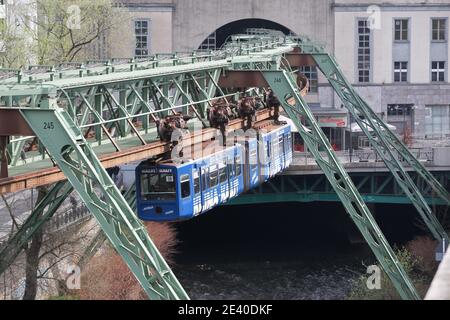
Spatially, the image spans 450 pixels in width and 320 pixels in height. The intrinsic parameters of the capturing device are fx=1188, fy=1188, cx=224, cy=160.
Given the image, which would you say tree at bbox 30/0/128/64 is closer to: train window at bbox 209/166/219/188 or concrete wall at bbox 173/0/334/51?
train window at bbox 209/166/219/188

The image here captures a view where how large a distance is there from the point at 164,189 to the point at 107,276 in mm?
10888

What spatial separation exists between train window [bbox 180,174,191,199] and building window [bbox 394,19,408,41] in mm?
72427

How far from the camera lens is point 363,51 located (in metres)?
111

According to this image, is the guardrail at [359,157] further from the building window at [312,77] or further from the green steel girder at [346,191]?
the green steel girder at [346,191]

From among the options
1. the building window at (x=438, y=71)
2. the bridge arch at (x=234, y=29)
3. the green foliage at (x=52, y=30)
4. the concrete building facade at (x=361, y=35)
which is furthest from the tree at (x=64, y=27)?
the building window at (x=438, y=71)

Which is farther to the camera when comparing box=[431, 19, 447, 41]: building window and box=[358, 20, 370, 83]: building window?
box=[431, 19, 447, 41]: building window

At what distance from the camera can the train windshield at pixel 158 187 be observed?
133 ft

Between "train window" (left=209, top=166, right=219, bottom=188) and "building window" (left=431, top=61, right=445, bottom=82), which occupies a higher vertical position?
"building window" (left=431, top=61, right=445, bottom=82)

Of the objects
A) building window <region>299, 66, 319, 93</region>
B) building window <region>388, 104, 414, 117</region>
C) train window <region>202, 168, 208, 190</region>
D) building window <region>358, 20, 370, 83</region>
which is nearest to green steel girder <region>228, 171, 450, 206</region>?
train window <region>202, 168, 208, 190</region>

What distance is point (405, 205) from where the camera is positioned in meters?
81.6

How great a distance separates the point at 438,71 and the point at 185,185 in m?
74.5

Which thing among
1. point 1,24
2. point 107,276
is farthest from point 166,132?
point 1,24

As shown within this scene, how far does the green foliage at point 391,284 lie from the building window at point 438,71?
4772 cm

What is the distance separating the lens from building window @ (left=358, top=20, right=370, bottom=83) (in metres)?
110
